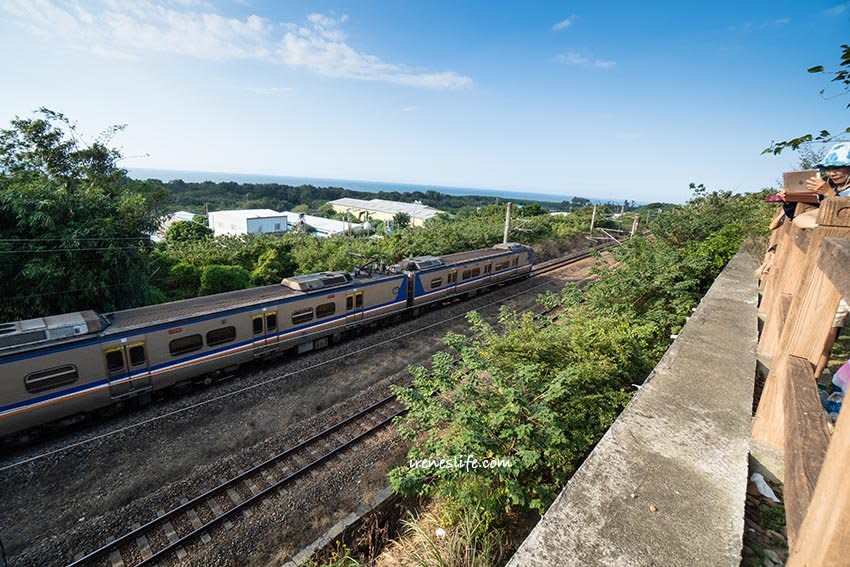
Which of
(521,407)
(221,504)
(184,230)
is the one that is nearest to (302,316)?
(221,504)

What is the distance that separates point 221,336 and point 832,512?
11.7 meters

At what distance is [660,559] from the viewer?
213 centimetres

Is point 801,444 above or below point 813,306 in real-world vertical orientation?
below

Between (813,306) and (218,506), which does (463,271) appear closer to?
(218,506)

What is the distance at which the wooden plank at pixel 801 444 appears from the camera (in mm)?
→ 1538

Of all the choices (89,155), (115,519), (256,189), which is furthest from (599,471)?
(256,189)

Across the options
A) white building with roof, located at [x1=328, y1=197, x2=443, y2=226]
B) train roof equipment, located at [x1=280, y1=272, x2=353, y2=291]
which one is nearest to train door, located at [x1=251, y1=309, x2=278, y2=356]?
train roof equipment, located at [x1=280, y1=272, x2=353, y2=291]

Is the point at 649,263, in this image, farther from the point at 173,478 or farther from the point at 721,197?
the point at 721,197

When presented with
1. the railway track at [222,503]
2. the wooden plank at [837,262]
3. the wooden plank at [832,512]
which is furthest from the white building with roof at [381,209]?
the wooden plank at [832,512]

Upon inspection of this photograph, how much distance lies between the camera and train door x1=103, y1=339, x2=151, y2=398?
341 inches

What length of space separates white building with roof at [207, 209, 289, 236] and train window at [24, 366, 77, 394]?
1935 inches

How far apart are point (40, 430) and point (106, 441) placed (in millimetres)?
1310

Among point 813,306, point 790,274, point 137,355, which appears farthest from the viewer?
point 137,355

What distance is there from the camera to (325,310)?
1302 centimetres
